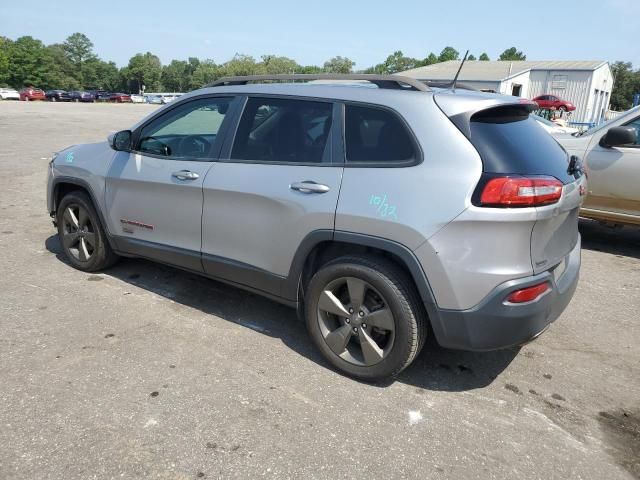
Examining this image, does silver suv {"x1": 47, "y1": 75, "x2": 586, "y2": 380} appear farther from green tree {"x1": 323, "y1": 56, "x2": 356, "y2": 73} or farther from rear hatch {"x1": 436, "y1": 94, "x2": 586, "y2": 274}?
green tree {"x1": 323, "y1": 56, "x2": 356, "y2": 73}

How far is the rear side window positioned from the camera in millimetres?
2674

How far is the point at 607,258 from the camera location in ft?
19.2

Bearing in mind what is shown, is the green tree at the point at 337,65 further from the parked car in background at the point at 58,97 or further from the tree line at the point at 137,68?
the parked car in background at the point at 58,97

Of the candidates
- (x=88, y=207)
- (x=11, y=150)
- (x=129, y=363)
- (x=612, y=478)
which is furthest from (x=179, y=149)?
(x=11, y=150)

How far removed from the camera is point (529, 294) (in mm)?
2676

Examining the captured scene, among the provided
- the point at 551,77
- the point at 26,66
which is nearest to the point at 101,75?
the point at 26,66

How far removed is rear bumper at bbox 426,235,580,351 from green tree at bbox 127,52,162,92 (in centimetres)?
13502

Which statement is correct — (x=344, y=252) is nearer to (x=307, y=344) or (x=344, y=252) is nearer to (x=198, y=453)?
(x=307, y=344)

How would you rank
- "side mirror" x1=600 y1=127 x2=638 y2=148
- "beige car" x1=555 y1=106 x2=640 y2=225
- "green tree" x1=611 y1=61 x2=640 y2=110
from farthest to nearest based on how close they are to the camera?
1. "green tree" x1=611 y1=61 x2=640 y2=110
2. "beige car" x1=555 y1=106 x2=640 y2=225
3. "side mirror" x1=600 y1=127 x2=638 y2=148

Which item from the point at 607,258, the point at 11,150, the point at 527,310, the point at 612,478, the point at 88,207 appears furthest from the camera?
the point at 11,150

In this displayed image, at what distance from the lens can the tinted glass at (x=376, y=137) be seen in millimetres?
2854

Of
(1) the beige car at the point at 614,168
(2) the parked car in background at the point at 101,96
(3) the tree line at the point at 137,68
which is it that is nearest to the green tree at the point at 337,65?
(3) the tree line at the point at 137,68

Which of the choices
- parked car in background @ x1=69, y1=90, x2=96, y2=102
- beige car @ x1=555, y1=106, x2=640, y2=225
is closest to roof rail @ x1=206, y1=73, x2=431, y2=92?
beige car @ x1=555, y1=106, x2=640, y2=225

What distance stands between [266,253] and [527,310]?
5.32 ft
